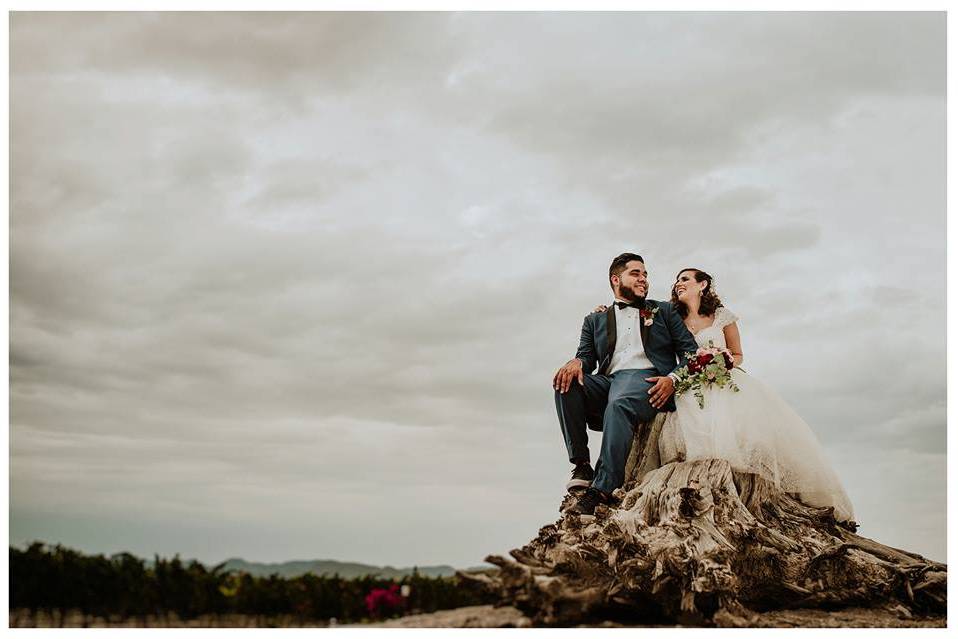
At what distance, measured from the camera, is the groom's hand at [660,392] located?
666 cm

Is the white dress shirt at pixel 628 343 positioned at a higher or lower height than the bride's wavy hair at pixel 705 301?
lower

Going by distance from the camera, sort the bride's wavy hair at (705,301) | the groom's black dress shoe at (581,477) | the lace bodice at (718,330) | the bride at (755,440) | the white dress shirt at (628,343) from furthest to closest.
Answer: the bride's wavy hair at (705,301), the lace bodice at (718,330), the white dress shirt at (628,343), the groom's black dress shoe at (581,477), the bride at (755,440)

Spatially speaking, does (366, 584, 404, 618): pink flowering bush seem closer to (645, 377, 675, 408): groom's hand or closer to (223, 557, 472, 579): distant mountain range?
(223, 557, 472, 579): distant mountain range

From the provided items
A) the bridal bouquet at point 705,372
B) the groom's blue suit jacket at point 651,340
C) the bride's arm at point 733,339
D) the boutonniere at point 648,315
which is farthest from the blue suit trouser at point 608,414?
the bride's arm at point 733,339

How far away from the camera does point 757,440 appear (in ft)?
21.2

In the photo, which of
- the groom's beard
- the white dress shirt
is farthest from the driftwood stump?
A: the groom's beard

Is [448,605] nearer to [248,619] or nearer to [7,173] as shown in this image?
[248,619]

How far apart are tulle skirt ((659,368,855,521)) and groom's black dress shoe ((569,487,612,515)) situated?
1.87 feet

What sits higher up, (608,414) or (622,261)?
(622,261)

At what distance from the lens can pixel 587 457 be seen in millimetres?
6863

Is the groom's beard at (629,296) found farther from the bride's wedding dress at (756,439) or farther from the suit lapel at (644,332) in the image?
the bride's wedding dress at (756,439)

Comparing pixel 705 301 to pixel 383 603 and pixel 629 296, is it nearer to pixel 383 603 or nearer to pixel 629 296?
pixel 629 296

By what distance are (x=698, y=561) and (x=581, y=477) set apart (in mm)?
1401

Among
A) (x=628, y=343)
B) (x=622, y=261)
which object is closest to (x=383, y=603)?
(x=628, y=343)
